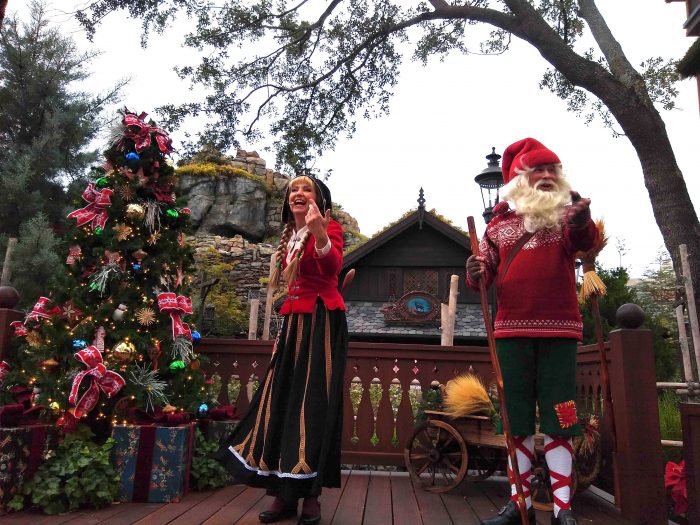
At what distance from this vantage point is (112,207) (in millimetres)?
3457

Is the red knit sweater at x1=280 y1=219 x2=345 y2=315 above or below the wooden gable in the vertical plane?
below

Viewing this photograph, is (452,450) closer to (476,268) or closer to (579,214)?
(476,268)

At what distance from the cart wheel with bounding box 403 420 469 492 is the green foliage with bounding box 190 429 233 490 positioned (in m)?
1.23

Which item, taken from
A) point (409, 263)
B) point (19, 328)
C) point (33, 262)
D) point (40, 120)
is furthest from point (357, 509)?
point (409, 263)

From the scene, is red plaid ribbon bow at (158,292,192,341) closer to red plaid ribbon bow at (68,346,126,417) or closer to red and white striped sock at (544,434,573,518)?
red plaid ribbon bow at (68,346,126,417)

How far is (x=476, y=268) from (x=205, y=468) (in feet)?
6.91

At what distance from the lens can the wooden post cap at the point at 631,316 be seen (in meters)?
2.90

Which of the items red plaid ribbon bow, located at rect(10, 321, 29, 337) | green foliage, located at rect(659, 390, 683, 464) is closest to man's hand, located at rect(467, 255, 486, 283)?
red plaid ribbon bow, located at rect(10, 321, 29, 337)

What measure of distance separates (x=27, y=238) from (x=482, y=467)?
26.2 ft

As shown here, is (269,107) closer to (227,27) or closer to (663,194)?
(227,27)

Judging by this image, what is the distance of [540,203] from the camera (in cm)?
246

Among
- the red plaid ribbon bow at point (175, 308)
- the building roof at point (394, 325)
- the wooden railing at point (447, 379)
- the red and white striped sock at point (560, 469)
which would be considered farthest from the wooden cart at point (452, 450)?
the building roof at point (394, 325)

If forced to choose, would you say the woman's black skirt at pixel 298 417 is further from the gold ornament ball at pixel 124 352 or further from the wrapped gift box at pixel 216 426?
the gold ornament ball at pixel 124 352

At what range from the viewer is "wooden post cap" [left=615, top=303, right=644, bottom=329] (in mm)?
2896
